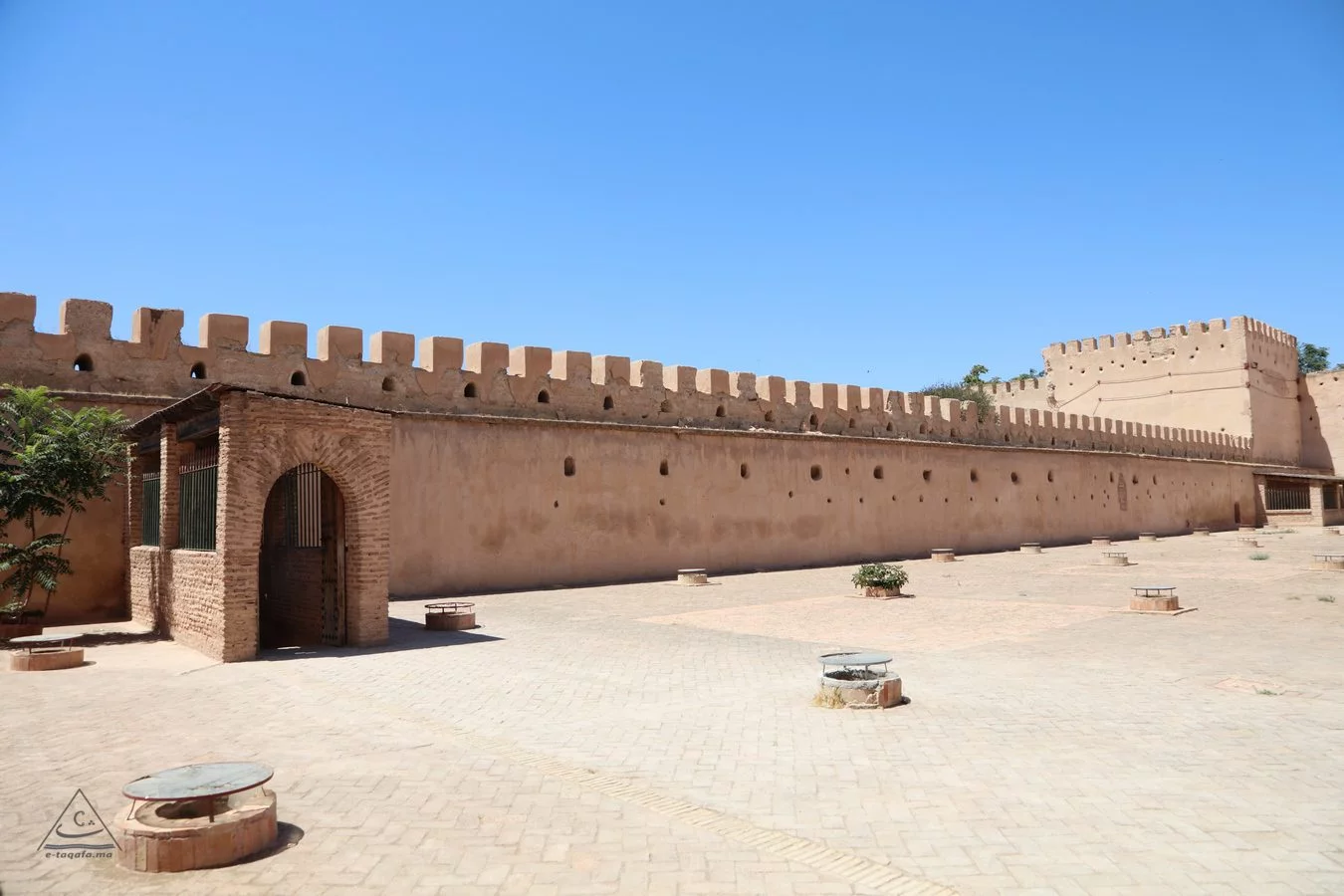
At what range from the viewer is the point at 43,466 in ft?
35.9

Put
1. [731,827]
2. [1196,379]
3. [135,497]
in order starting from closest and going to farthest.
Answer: [731,827] → [135,497] → [1196,379]

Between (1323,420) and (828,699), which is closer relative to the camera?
(828,699)

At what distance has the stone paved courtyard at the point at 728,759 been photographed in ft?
13.1

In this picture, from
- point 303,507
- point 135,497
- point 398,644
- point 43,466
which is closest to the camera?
point 398,644

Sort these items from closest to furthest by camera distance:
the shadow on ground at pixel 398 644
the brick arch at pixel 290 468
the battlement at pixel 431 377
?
1. the brick arch at pixel 290 468
2. the shadow on ground at pixel 398 644
3. the battlement at pixel 431 377

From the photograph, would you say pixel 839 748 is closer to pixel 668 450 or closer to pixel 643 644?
pixel 643 644

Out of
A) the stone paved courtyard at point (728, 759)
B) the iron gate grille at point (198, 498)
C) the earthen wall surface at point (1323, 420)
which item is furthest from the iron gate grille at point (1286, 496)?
the iron gate grille at point (198, 498)

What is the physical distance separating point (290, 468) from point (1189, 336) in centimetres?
4175

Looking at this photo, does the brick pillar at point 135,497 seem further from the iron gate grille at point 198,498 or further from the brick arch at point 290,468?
the brick arch at point 290,468

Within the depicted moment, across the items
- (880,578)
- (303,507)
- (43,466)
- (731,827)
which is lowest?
(731,827)

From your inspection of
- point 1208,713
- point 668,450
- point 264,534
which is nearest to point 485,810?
point 1208,713

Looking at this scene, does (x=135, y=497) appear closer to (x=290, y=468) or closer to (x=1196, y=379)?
(x=290, y=468)

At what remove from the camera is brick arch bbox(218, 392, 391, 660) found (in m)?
9.50

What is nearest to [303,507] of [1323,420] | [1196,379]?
[1196,379]
